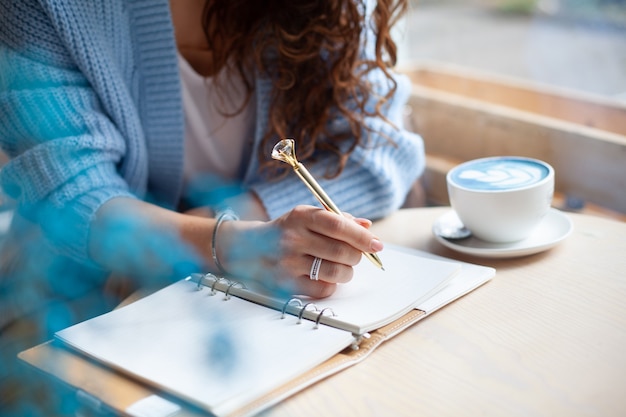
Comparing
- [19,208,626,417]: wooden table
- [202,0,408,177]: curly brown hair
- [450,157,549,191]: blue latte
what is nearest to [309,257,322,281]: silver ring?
[19,208,626,417]: wooden table

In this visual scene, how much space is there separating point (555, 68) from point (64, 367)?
1639mm

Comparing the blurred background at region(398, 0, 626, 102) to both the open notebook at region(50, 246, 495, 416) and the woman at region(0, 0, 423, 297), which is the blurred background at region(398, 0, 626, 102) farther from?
the open notebook at region(50, 246, 495, 416)

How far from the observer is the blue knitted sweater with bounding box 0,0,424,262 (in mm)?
829

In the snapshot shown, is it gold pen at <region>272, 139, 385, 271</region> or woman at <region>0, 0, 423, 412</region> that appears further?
woman at <region>0, 0, 423, 412</region>

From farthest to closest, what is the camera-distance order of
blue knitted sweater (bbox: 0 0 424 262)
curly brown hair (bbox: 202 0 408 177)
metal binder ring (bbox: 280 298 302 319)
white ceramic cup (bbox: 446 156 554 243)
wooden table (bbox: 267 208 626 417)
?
curly brown hair (bbox: 202 0 408 177)
blue knitted sweater (bbox: 0 0 424 262)
white ceramic cup (bbox: 446 156 554 243)
metal binder ring (bbox: 280 298 302 319)
wooden table (bbox: 267 208 626 417)

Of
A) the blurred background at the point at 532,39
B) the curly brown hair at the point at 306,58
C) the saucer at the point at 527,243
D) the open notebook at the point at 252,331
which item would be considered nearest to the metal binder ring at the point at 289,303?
the open notebook at the point at 252,331

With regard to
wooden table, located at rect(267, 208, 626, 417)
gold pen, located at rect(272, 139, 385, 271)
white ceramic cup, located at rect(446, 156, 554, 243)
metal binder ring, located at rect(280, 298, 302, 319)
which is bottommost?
wooden table, located at rect(267, 208, 626, 417)

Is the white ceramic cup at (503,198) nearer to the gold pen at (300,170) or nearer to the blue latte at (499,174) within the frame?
the blue latte at (499,174)

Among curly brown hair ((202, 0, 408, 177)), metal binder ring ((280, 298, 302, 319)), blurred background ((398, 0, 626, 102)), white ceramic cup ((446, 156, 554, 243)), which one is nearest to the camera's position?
metal binder ring ((280, 298, 302, 319))

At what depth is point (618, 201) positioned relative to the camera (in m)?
1.09

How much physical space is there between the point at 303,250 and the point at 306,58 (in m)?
0.39

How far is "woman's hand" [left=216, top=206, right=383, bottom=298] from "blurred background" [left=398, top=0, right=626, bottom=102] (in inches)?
36.4

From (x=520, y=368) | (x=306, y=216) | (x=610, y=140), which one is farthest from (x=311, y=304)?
(x=610, y=140)

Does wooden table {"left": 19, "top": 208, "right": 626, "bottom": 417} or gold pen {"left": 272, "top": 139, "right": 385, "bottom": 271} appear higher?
gold pen {"left": 272, "top": 139, "right": 385, "bottom": 271}
